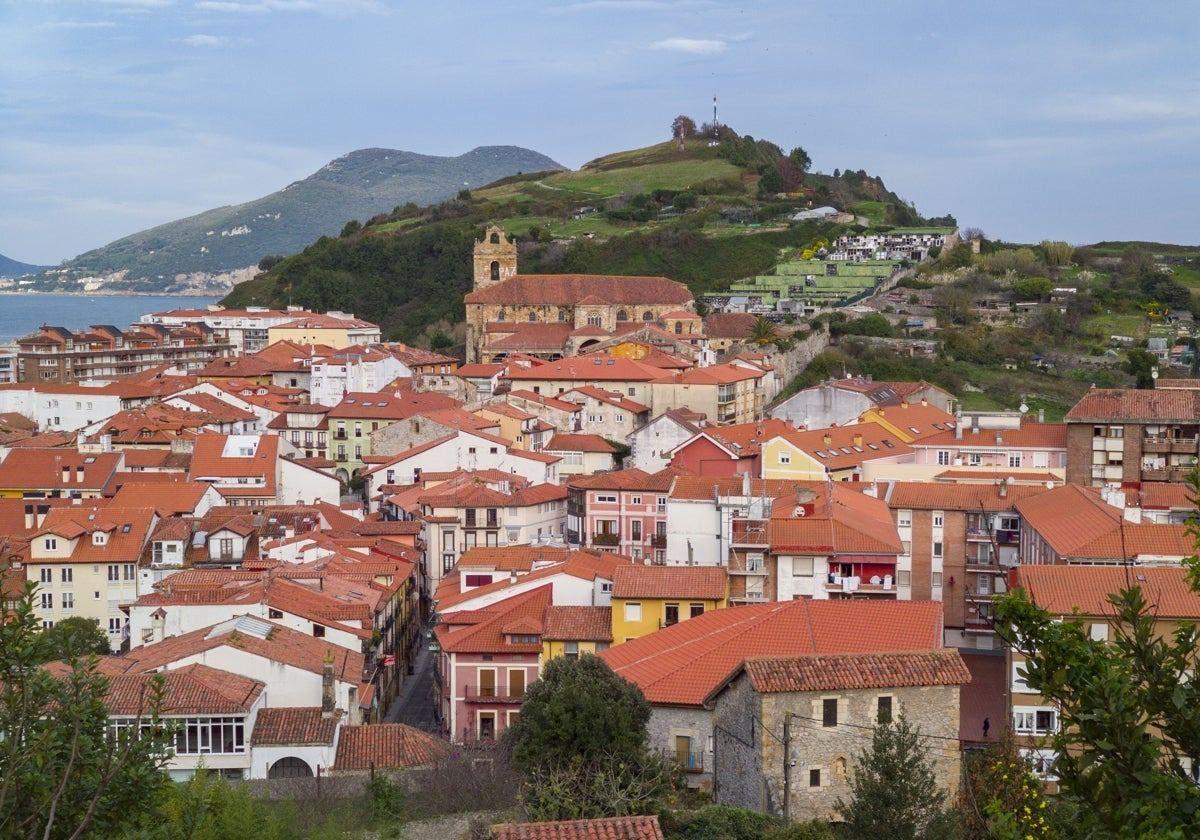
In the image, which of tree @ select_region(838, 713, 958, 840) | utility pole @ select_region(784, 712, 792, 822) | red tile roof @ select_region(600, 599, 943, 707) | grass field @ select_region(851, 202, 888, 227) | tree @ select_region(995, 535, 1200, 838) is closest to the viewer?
tree @ select_region(995, 535, 1200, 838)

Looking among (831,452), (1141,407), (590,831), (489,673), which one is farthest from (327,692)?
(1141,407)

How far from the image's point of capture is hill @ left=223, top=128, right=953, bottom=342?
101562mm

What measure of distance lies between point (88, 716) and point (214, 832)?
4.08 metres

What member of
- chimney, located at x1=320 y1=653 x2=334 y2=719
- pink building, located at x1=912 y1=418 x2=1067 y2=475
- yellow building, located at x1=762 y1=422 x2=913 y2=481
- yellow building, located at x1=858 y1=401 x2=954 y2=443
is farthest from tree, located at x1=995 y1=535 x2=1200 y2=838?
yellow building, located at x1=858 y1=401 x2=954 y2=443

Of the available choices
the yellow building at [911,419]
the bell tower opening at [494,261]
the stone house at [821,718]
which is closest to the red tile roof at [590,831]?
the stone house at [821,718]

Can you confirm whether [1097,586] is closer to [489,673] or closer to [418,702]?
[489,673]

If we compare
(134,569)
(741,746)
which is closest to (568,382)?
(134,569)

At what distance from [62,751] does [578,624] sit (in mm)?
17539

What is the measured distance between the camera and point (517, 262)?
10106 centimetres

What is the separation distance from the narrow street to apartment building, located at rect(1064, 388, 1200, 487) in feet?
62.4

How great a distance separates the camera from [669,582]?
27.5m

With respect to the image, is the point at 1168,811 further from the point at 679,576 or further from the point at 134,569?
the point at 134,569

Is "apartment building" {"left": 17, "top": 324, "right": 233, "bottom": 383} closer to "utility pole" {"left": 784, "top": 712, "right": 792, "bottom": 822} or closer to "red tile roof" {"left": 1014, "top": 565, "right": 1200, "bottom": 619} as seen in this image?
"red tile roof" {"left": 1014, "top": 565, "right": 1200, "bottom": 619}

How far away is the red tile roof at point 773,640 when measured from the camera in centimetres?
2117
